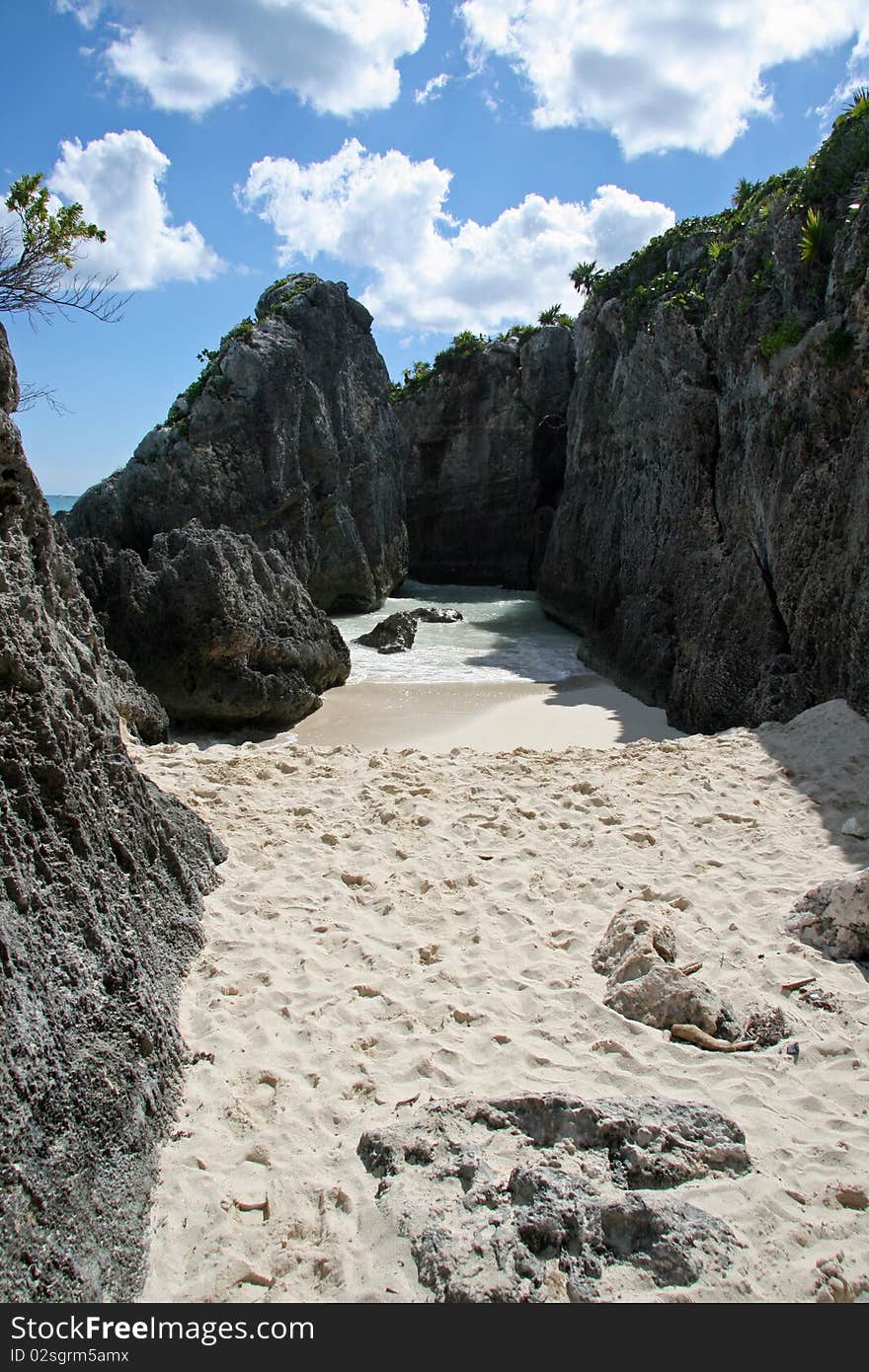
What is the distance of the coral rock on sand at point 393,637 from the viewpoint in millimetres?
18562

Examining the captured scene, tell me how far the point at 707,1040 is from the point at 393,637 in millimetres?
15408

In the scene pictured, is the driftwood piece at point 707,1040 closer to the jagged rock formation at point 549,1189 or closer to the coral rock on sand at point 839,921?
the jagged rock formation at point 549,1189

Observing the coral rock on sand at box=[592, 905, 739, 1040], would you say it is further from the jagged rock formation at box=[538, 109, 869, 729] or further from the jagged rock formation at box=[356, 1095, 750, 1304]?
the jagged rock formation at box=[538, 109, 869, 729]

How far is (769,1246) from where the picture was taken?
2908 millimetres

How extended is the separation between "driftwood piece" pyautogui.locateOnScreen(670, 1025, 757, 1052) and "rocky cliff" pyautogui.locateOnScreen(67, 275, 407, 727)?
8337 mm

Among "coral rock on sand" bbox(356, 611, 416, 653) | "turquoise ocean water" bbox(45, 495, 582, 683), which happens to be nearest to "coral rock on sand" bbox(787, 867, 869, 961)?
"turquoise ocean water" bbox(45, 495, 582, 683)

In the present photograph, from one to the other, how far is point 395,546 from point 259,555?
15.5 metres

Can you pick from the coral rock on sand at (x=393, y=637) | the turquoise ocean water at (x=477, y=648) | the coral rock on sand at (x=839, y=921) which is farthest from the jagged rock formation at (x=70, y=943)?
the coral rock on sand at (x=393, y=637)

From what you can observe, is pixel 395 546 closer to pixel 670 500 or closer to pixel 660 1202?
pixel 670 500

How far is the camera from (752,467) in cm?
1145

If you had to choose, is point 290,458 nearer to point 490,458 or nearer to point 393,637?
point 393,637

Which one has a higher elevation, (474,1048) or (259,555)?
(259,555)

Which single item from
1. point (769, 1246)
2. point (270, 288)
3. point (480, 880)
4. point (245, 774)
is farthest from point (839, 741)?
point (270, 288)

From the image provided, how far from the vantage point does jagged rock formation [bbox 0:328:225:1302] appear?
287cm
